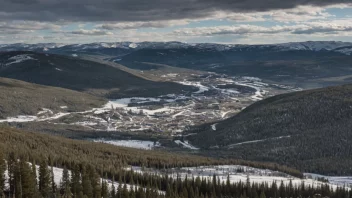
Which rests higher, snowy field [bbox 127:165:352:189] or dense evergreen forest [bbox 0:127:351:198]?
dense evergreen forest [bbox 0:127:351:198]

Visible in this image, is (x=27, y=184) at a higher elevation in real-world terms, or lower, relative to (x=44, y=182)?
higher

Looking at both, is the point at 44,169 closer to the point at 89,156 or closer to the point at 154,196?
the point at 154,196

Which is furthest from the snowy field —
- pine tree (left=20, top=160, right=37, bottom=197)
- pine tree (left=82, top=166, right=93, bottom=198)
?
pine tree (left=20, top=160, right=37, bottom=197)

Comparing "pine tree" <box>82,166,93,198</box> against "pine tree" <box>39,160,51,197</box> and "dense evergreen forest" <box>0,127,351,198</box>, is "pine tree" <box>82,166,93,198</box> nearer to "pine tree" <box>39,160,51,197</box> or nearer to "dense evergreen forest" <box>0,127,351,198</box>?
"dense evergreen forest" <box>0,127,351,198</box>

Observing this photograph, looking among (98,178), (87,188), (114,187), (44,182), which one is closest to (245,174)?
(114,187)

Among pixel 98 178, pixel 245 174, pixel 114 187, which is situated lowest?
pixel 245 174

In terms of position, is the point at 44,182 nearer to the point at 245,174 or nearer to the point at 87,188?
the point at 87,188

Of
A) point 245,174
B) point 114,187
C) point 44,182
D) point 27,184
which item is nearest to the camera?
point 27,184

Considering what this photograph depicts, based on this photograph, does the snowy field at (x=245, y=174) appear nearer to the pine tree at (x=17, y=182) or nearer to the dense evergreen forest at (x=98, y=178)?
the dense evergreen forest at (x=98, y=178)

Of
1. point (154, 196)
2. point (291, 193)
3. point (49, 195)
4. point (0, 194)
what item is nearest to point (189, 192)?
point (154, 196)

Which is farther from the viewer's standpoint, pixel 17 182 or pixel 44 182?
pixel 44 182

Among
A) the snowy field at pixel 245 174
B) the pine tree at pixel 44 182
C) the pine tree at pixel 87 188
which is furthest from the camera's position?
the snowy field at pixel 245 174

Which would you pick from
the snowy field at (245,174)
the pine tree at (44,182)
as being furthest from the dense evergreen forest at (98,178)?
the snowy field at (245,174)
